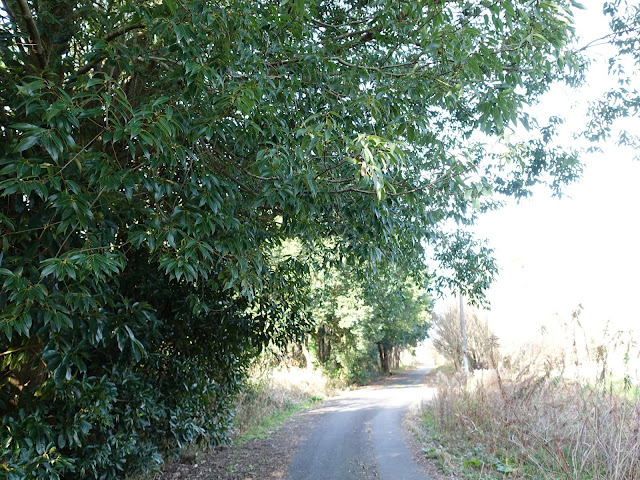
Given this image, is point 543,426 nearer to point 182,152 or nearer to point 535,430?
point 535,430

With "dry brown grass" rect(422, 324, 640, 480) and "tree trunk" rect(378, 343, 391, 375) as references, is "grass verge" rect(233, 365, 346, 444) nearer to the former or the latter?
"dry brown grass" rect(422, 324, 640, 480)

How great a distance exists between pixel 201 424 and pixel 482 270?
6117 millimetres

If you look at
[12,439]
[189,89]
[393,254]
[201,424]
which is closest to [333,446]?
[201,424]

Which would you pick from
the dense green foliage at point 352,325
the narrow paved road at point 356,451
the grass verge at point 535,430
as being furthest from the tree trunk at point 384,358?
the grass verge at point 535,430

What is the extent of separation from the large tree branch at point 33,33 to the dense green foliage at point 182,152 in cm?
2

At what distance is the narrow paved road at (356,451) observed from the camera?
23.9 ft

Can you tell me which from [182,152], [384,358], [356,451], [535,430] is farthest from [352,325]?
[182,152]

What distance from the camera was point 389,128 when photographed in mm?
4086

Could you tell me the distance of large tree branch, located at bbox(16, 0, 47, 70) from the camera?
138 inches

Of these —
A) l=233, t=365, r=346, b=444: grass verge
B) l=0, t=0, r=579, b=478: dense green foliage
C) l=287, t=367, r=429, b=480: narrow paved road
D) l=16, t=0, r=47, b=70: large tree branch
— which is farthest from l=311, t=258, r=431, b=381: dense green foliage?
l=16, t=0, r=47, b=70: large tree branch

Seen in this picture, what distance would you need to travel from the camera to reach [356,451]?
352 inches

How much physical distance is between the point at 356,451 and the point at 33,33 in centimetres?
833

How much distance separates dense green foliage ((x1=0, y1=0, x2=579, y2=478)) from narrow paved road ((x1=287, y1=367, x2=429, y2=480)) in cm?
335

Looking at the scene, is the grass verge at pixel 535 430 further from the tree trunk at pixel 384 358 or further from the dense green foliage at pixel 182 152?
the tree trunk at pixel 384 358
